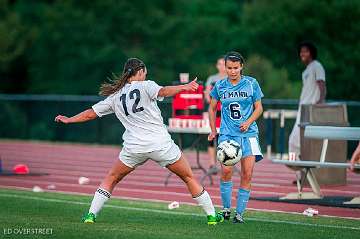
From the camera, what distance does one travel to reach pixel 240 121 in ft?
47.4

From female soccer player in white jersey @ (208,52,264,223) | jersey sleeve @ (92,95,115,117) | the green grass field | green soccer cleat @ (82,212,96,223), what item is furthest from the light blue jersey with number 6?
green soccer cleat @ (82,212,96,223)

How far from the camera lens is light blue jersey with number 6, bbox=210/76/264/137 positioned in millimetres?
14477

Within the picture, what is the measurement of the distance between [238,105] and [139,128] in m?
1.43

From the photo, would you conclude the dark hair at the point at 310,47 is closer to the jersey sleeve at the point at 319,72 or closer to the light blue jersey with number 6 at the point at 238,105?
the jersey sleeve at the point at 319,72

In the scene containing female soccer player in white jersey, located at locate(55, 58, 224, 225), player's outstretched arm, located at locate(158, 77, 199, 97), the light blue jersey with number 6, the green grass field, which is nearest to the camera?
the green grass field

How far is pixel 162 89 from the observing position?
13.6 meters

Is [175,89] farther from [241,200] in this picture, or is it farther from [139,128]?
[241,200]

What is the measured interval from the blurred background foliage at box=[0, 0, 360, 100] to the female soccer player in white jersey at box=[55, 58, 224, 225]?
3876 cm

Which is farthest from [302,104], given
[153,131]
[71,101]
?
[71,101]

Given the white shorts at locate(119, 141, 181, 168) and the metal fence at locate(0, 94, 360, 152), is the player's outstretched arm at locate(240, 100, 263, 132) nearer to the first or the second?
the white shorts at locate(119, 141, 181, 168)

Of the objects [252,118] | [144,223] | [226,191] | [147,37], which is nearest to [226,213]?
[226,191]

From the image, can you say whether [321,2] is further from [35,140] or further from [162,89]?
[162,89]

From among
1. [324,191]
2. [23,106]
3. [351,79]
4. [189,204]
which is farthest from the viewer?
[351,79]

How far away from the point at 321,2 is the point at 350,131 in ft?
126
